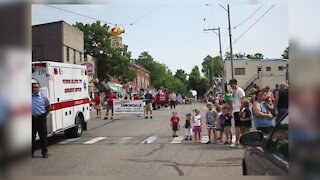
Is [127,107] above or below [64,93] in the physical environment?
below

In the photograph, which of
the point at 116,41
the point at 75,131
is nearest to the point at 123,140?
the point at 75,131

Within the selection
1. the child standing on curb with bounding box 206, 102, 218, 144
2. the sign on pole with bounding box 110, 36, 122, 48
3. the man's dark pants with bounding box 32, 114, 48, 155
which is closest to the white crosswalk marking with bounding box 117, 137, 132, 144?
the child standing on curb with bounding box 206, 102, 218, 144

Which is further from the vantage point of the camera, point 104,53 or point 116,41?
point 104,53

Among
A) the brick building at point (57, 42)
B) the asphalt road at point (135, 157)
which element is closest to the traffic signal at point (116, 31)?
the brick building at point (57, 42)

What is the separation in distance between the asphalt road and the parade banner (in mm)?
5445

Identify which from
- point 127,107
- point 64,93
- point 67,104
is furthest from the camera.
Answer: point 127,107

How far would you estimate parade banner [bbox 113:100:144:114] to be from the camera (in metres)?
19.0

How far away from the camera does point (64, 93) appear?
37.4 ft

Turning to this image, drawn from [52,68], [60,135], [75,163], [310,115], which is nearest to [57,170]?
[75,163]

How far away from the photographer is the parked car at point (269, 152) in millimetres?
3788

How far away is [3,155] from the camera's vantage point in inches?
228

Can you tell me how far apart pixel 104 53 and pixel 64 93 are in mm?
2879

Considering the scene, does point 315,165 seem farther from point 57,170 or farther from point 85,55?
point 85,55

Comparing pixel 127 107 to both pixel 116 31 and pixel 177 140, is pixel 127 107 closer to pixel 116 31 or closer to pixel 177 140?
pixel 177 140
